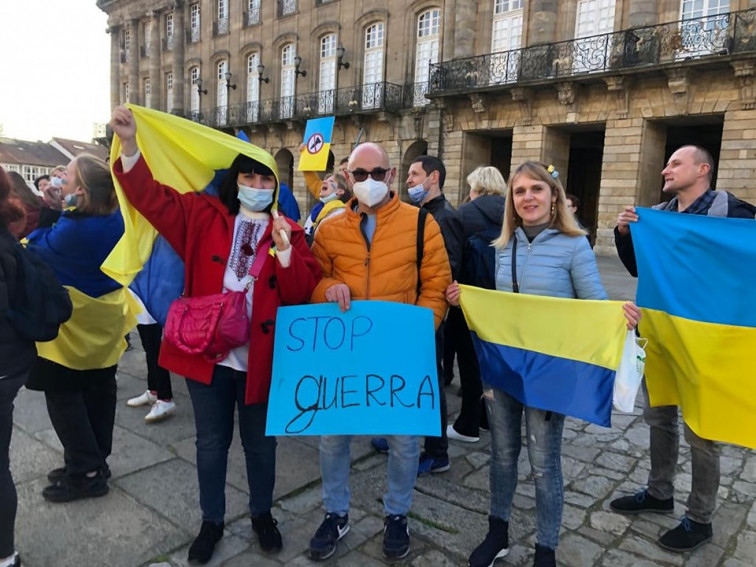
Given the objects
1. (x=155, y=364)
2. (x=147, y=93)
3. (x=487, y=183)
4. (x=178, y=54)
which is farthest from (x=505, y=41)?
(x=147, y=93)

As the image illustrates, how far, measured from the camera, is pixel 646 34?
16719 millimetres

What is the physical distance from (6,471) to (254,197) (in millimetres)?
1736

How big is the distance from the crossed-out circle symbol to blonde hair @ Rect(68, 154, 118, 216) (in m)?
3.99

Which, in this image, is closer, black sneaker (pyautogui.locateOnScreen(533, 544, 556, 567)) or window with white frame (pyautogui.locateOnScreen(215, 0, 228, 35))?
black sneaker (pyautogui.locateOnScreen(533, 544, 556, 567))

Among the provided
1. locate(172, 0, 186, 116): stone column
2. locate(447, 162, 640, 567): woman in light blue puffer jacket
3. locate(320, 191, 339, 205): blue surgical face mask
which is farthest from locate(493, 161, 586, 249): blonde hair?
locate(172, 0, 186, 116): stone column

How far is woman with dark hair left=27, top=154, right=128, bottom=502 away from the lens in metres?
3.23

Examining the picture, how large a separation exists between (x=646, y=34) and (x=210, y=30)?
25555 mm

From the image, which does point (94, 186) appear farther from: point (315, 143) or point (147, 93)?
point (147, 93)

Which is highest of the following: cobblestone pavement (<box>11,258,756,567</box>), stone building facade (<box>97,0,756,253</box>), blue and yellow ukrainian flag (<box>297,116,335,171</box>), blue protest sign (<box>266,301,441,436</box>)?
stone building facade (<box>97,0,756,253</box>)

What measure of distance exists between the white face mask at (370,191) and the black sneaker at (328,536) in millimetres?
1681

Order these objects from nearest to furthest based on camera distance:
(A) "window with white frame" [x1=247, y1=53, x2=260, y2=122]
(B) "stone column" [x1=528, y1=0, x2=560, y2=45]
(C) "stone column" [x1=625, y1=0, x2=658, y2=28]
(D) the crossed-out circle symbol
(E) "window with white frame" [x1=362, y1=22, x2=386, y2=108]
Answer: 1. (D) the crossed-out circle symbol
2. (C) "stone column" [x1=625, y1=0, x2=658, y2=28]
3. (B) "stone column" [x1=528, y1=0, x2=560, y2=45]
4. (E) "window with white frame" [x1=362, y1=22, x2=386, y2=108]
5. (A) "window with white frame" [x1=247, y1=53, x2=260, y2=122]

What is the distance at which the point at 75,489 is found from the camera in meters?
3.34

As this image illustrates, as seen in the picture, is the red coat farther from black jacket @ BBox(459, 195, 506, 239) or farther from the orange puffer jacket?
black jacket @ BBox(459, 195, 506, 239)

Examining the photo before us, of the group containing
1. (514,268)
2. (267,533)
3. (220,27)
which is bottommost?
(267,533)
